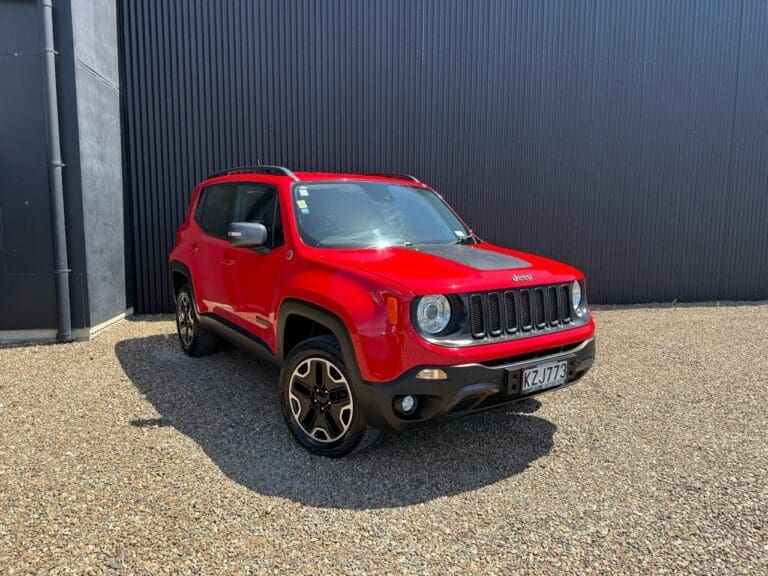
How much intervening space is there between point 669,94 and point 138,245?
8635mm

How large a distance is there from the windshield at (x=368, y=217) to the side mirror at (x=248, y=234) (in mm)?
266

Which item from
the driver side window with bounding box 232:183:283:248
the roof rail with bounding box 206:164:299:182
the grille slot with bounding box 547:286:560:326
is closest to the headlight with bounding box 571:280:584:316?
the grille slot with bounding box 547:286:560:326

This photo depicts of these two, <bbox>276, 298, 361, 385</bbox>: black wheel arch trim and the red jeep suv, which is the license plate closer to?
the red jeep suv

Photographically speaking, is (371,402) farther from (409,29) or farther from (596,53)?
(596,53)

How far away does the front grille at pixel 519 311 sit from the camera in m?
3.01

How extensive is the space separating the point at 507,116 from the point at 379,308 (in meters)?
6.40

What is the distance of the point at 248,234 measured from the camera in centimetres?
365

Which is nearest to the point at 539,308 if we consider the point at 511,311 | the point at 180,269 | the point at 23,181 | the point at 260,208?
the point at 511,311

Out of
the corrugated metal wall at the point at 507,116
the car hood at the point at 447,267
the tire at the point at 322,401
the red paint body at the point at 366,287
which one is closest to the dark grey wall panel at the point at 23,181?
the corrugated metal wall at the point at 507,116

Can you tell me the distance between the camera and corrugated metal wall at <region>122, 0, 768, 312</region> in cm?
743

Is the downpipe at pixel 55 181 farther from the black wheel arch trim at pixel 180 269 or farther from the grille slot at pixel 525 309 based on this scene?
the grille slot at pixel 525 309

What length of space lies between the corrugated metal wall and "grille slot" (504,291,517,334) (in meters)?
5.25

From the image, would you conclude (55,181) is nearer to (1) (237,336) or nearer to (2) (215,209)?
(2) (215,209)

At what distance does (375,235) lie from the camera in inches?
150
